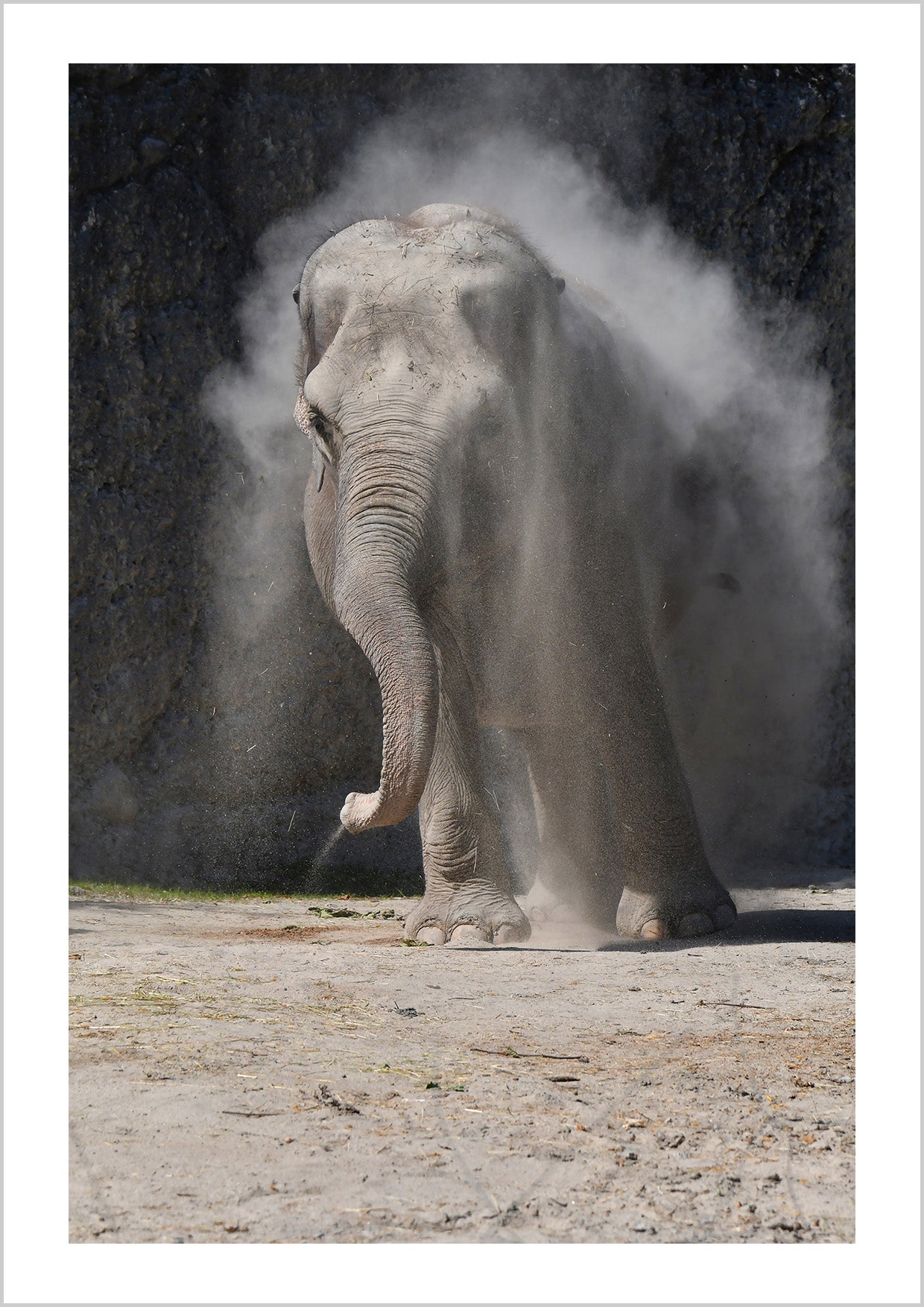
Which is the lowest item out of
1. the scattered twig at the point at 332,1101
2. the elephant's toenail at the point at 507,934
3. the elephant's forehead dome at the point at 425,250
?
the elephant's toenail at the point at 507,934

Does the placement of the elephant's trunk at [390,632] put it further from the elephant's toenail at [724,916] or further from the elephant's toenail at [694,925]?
the elephant's toenail at [724,916]

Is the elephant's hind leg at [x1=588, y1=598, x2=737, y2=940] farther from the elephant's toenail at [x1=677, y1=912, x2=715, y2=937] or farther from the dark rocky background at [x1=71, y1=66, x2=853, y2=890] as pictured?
the dark rocky background at [x1=71, y1=66, x2=853, y2=890]

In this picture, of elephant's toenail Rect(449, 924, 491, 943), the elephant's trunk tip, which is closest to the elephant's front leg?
elephant's toenail Rect(449, 924, 491, 943)

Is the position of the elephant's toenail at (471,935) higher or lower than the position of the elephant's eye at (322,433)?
lower

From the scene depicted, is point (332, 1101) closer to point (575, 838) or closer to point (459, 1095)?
point (459, 1095)

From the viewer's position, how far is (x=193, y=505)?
709 cm

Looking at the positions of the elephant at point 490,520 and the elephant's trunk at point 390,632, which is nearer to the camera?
the elephant's trunk at point 390,632

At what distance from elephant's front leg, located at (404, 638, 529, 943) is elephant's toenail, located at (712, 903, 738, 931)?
602 mm

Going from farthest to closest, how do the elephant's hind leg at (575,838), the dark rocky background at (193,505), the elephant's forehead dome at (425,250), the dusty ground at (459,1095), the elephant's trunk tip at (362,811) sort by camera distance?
the dark rocky background at (193,505), the elephant's hind leg at (575,838), the elephant's forehead dome at (425,250), the elephant's trunk tip at (362,811), the dusty ground at (459,1095)

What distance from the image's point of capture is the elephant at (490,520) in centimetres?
386

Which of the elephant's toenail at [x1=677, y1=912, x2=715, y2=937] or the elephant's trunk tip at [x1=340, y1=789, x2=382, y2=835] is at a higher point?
the elephant's trunk tip at [x1=340, y1=789, x2=382, y2=835]

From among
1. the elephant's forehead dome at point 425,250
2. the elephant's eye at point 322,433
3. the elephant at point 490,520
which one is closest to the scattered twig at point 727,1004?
the elephant at point 490,520

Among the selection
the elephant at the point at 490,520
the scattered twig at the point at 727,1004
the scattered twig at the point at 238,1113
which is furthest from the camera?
the elephant at the point at 490,520

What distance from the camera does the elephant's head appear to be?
3.60 meters
